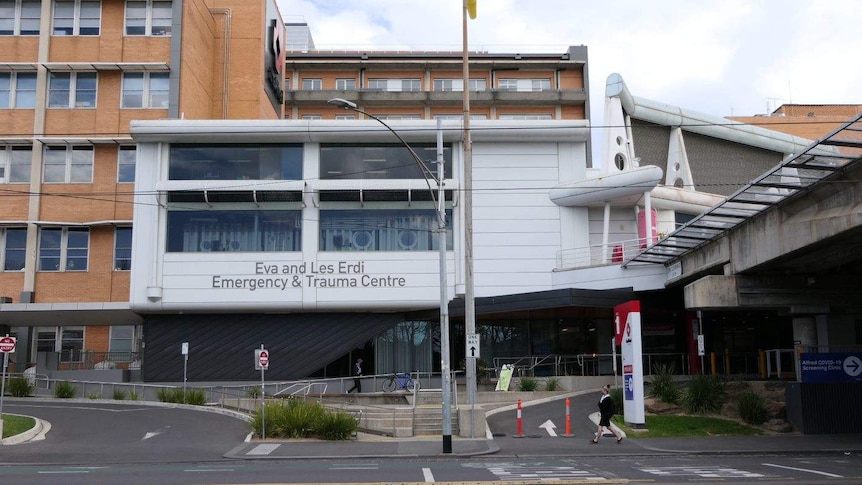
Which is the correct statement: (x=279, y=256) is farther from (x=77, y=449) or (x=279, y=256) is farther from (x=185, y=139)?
(x=77, y=449)

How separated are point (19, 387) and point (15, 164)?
1203 centimetres

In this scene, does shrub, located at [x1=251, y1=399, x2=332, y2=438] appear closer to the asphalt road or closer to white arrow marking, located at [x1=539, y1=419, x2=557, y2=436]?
the asphalt road

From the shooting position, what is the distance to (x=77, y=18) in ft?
142

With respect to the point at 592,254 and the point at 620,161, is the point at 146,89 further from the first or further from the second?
the point at 620,161

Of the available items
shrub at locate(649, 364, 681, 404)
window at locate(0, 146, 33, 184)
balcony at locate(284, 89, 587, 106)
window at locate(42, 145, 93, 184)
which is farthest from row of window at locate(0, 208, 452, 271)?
balcony at locate(284, 89, 587, 106)

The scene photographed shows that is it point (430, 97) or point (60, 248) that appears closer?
point (60, 248)

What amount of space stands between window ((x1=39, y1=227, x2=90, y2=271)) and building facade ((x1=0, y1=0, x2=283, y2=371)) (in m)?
0.05

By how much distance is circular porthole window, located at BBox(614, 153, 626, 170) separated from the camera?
40.4 m

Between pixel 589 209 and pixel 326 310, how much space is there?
12.9m

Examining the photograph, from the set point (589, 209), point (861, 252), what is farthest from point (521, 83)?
point (861, 252)

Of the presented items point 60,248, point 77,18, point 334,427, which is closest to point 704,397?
point 334,427

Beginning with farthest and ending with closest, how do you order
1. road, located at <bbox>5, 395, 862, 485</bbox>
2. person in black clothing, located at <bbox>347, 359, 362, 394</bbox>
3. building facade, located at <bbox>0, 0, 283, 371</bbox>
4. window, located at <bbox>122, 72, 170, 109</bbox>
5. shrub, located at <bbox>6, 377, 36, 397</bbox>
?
1. window, located at <bbox>122, 72, 170, 109</bbox>
2. building facade, located at <bbox>0, 0, 283, 371</bbox>
3. person in black clothing, located at <bbox>347, 359, 362, 394</bbox>
4. shrub, located at <bbox>6, 377, 36, 397</bbox>
5. road, located at <bbox>5, 395, 862, 485</bbox>

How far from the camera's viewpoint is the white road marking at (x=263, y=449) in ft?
70.2

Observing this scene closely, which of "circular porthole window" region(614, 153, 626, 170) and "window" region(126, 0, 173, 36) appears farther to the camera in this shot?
"window" region(126, 0, 173, 36)
